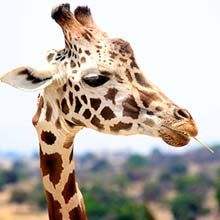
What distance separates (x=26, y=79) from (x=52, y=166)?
0.65 m

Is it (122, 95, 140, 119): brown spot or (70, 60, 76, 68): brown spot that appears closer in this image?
(122, 95, 140, 119): brown spot

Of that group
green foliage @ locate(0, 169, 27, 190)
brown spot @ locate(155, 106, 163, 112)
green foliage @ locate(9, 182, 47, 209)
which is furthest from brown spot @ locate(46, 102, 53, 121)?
green foliage @ locate(0, 169, 27, 190)

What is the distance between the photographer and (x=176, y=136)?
4527 mm

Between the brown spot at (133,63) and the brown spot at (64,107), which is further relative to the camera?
the brown spot at (64,107)

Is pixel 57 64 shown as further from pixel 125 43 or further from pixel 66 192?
pixel 66 192

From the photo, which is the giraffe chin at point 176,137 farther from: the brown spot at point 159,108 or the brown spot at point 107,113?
the brown spot at point 107,113

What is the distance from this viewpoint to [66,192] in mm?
5125

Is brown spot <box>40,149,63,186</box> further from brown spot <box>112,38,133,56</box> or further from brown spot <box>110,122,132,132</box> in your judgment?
brown spot <box>112,38,133,56</box>

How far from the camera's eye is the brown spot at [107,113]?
4.78 m

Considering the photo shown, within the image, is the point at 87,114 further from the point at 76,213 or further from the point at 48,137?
the point at 76,213

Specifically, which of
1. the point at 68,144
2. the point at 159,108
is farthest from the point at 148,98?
the point at 68,144

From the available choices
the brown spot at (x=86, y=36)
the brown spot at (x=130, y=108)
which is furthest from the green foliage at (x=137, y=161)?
the brown spot at (x=130, y=108)

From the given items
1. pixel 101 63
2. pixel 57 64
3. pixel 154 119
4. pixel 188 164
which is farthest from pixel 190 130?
pixel 188 164

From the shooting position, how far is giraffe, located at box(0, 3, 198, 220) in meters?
4.65
